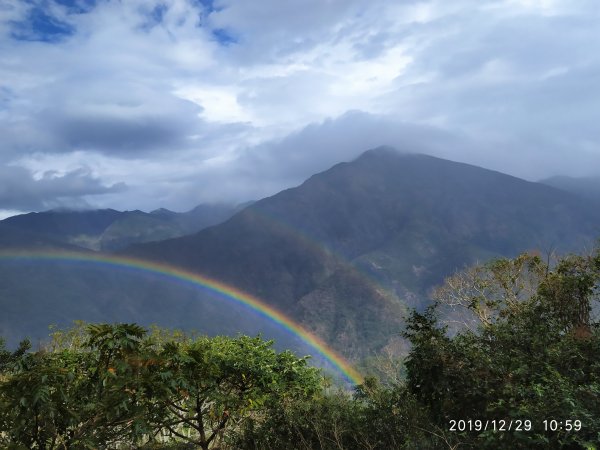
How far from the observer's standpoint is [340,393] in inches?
441

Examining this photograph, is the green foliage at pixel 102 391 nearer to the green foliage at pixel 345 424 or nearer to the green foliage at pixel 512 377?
the green foliage at pixel 345 424

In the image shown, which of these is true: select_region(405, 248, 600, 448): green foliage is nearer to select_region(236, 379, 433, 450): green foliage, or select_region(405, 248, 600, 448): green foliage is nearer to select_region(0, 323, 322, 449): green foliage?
select_region(236, 379, 433, 450): green foliage

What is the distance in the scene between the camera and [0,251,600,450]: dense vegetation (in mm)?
5832

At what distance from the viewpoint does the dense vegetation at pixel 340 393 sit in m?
5.83

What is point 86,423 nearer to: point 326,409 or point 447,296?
point 326,409

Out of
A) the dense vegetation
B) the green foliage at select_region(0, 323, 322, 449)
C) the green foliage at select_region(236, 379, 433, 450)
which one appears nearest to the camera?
the dense vegetation

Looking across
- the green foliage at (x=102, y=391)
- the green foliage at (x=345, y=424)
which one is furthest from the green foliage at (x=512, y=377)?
the green foliage at (x=102, y=391)

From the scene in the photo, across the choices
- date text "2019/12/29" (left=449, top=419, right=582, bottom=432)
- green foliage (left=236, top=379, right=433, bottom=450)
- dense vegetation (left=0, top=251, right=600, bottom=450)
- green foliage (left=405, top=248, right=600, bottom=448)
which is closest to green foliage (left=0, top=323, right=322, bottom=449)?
dense vegetation (left=0, top=251, right=600, bottom=450)

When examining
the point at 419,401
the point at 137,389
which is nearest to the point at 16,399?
the point at 137,389

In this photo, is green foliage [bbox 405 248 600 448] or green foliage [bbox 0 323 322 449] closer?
green foliage [bbox 405 248 600 448]

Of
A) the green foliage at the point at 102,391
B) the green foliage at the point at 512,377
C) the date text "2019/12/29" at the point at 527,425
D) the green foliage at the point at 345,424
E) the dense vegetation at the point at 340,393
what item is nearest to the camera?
the date text "2019/12/29" at the point at 527,425

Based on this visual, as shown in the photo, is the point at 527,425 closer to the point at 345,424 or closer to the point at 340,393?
the point at 345,424

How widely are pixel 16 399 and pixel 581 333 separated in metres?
9.47

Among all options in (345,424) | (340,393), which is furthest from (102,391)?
(340,393)
